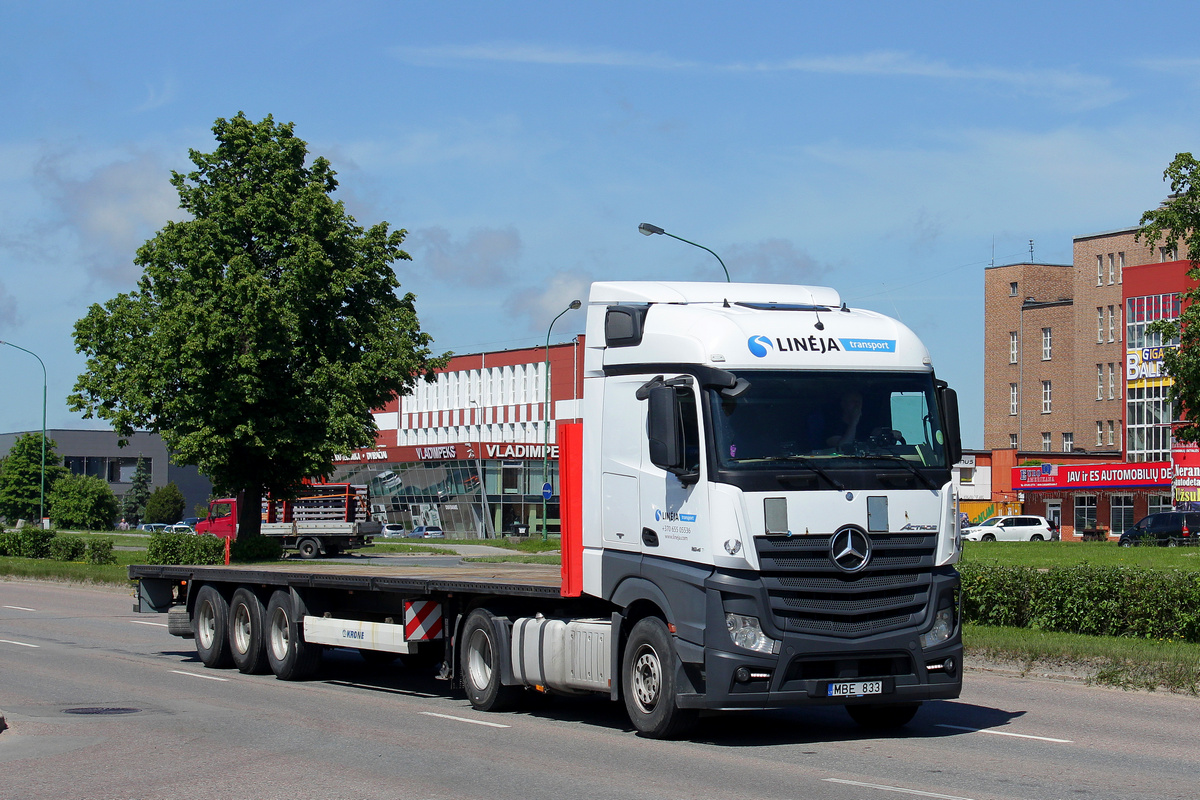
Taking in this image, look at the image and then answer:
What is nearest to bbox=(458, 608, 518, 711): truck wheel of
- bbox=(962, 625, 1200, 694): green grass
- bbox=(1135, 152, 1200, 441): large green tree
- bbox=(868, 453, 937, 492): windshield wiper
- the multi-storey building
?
bbox=(868, 453, 937, 492): windshield wiper

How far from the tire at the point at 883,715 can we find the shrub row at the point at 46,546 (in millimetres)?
34005

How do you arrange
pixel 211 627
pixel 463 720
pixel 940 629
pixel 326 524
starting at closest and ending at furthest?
pixel 940 629, pixel 463 720, pixel 211 627, pixel 326 524

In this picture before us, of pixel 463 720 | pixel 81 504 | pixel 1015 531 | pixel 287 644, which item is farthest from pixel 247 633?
pixel 81 504

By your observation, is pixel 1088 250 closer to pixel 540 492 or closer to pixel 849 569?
pixel 540 492

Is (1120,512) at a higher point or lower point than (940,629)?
higher

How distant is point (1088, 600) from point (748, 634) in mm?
9304

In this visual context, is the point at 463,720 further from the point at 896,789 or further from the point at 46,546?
the point at 46,546

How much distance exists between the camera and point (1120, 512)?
8075 cm

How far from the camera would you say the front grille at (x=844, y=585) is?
10.1m

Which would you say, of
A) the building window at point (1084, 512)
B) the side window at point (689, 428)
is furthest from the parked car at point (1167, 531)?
the side window at point (689, 428)

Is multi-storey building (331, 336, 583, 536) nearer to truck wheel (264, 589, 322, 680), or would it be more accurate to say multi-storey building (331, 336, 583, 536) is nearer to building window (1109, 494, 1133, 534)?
building window (1109, 494, 1133, 534)

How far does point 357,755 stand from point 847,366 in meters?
4.91

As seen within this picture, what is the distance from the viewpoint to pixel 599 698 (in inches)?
546

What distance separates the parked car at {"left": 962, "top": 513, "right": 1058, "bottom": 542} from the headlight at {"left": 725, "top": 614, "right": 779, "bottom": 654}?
6420cm
